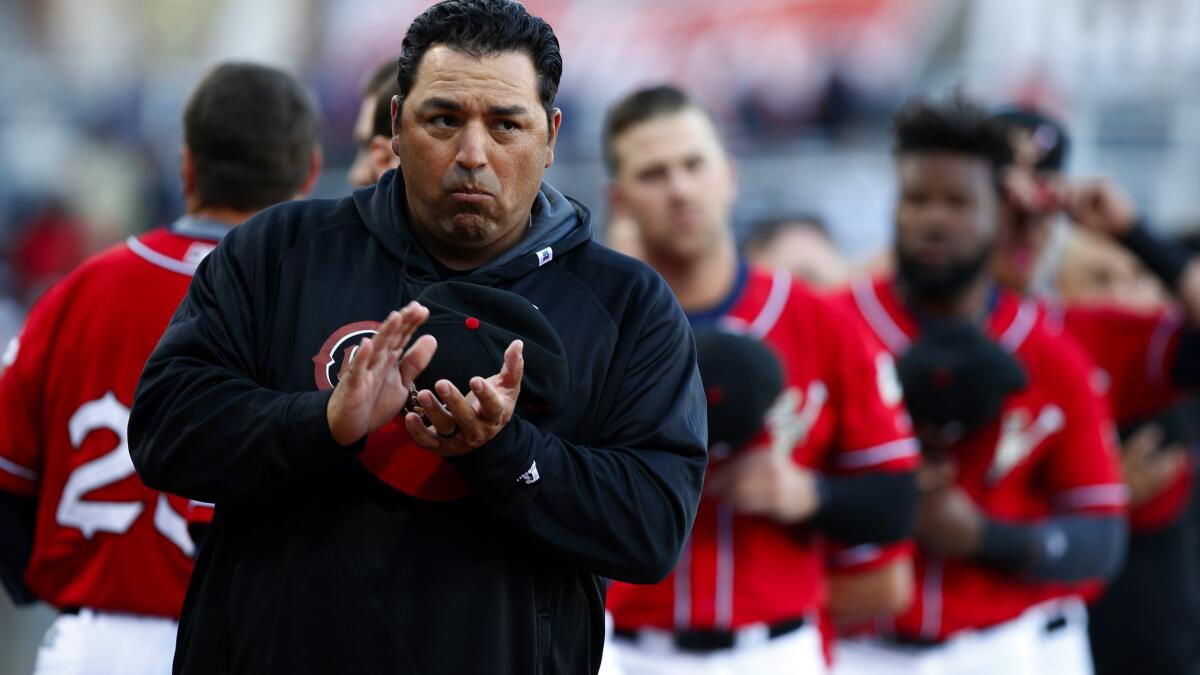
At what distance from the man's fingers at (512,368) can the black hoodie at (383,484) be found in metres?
0.09

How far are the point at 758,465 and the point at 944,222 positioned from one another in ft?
4.62

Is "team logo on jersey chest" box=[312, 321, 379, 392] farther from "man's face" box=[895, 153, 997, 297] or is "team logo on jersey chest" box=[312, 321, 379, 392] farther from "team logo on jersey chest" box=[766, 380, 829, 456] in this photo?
"man's face" box=[895, 153, 997, 297]

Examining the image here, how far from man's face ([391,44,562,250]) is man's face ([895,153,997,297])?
296 cm

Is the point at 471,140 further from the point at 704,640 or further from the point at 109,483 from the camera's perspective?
the point at 704,640

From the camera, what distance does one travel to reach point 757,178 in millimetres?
17516

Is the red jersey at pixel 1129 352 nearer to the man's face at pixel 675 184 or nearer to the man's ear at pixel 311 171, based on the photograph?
the man's face at pixel 675 184

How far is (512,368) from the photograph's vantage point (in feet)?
8.76

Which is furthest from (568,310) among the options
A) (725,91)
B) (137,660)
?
(725,91)

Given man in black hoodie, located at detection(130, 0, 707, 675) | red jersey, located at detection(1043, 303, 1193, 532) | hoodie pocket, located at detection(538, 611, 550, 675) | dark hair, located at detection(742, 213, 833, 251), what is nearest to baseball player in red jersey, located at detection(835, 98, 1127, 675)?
red jersey, located at detection(1043, 303, 1193, 532)

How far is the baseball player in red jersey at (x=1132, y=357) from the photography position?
20.9 feet

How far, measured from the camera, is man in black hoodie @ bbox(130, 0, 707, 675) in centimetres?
276

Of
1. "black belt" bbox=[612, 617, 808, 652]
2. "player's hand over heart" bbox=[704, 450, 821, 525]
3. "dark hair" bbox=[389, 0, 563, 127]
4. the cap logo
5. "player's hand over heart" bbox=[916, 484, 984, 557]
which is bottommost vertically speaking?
"black belt" bbox=[612, 617, 808, 652]

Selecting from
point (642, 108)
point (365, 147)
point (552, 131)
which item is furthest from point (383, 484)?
point (642, 108)

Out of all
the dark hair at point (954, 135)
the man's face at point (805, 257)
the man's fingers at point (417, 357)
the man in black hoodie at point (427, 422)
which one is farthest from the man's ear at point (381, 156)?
the man's face at point (805, 257)
